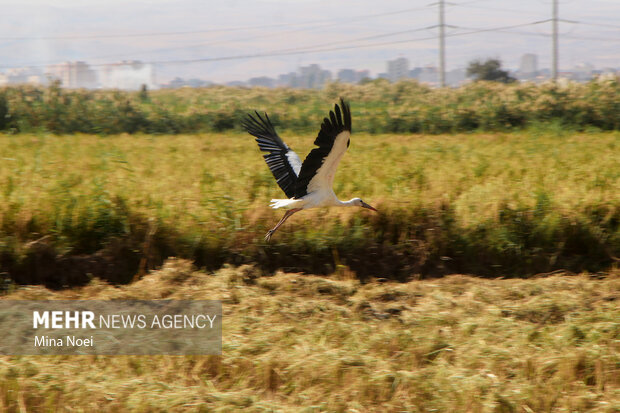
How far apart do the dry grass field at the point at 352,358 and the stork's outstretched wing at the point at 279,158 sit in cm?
87

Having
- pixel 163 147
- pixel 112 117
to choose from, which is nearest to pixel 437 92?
pixel 112 117

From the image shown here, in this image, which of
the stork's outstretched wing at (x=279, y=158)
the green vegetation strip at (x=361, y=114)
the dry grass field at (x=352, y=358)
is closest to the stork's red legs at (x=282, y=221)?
the stork's outstretched wing at (x=279, y=158)

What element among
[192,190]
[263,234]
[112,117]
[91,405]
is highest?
[112,117]

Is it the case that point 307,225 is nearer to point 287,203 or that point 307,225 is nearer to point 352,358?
point 287,203

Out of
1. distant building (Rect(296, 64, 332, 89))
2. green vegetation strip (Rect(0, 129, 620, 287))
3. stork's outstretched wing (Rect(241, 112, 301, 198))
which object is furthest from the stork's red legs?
distant building (Rect(296, 64, 332, 89))

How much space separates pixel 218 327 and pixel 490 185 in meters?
3.66

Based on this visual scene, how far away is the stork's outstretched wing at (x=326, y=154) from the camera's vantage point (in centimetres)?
454

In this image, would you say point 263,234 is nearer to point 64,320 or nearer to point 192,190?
point 192,190

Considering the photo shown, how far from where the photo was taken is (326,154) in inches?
192

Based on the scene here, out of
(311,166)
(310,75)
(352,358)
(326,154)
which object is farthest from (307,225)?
(310,75)

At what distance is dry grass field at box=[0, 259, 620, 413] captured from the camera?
3.68 meters

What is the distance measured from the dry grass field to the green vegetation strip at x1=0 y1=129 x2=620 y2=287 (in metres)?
0.48

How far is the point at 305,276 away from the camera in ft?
19.1

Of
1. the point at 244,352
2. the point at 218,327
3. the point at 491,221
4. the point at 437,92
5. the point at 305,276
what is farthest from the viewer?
the point at 437,92
